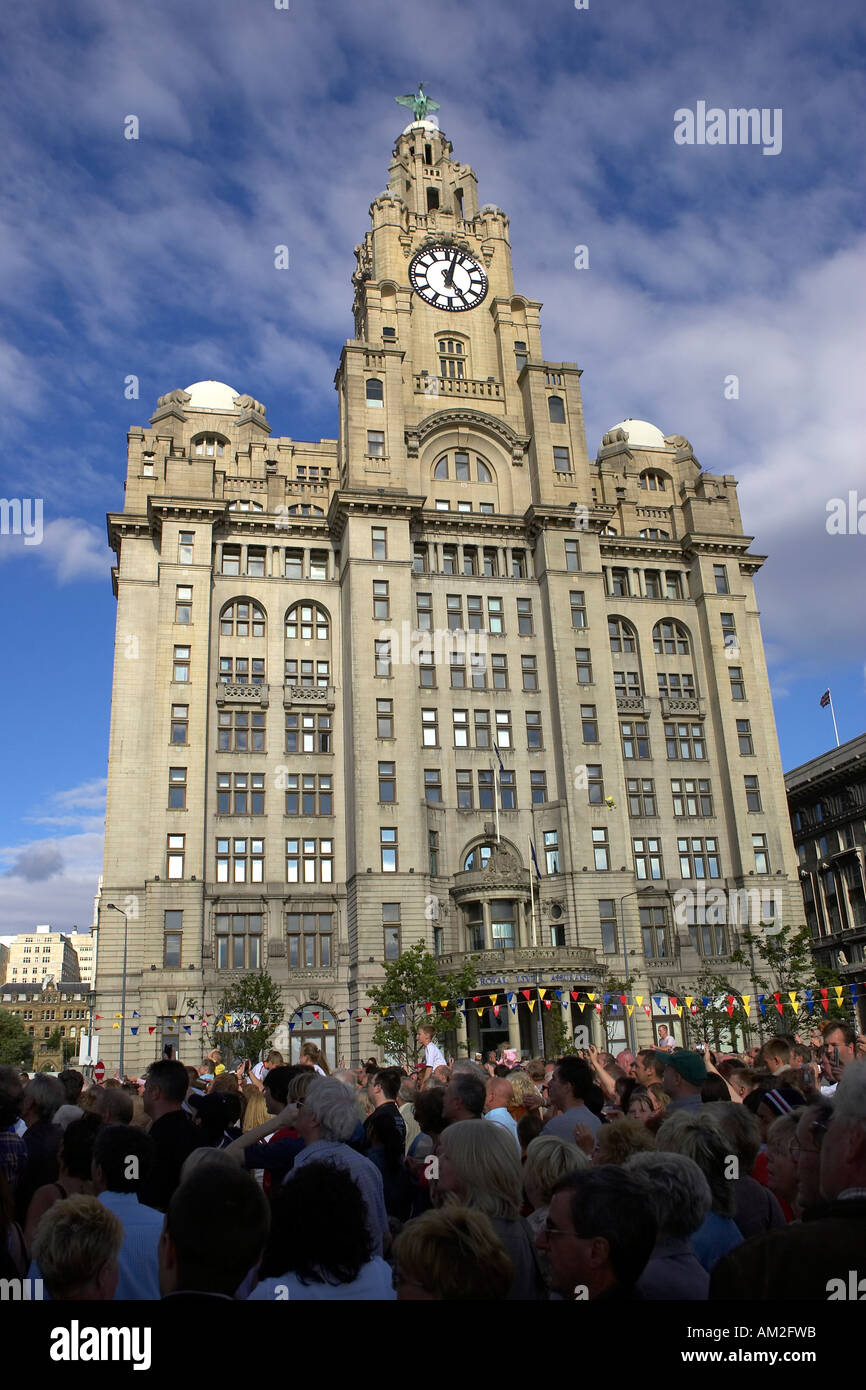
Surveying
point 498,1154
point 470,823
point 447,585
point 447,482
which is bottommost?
point 498,1154

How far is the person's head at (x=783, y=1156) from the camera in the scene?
23.5 feet

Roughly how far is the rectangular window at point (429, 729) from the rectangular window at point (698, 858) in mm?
17934

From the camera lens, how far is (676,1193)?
5.73 meters

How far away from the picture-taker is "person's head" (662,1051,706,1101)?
10.2m

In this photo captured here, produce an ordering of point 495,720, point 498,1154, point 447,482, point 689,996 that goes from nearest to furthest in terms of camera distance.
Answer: point 498,1154 < point 689,996 < point 495,720 < point 447,482

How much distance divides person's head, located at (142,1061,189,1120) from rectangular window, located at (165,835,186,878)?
51.1 m

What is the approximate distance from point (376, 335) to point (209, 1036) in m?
47.9

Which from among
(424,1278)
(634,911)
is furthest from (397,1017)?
(424,1278)

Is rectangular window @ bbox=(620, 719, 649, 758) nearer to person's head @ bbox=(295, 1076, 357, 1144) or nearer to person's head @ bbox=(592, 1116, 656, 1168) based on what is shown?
person's head @ bbox=(592, 1116, 656, 1168)

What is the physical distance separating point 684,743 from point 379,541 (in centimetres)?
2526

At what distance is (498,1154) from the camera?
20.1ft

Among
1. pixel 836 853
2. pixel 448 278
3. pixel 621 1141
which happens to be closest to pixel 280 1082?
pixel 621 1141

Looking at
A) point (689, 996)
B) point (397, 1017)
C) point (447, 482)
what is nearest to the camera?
point (397, 1017)
